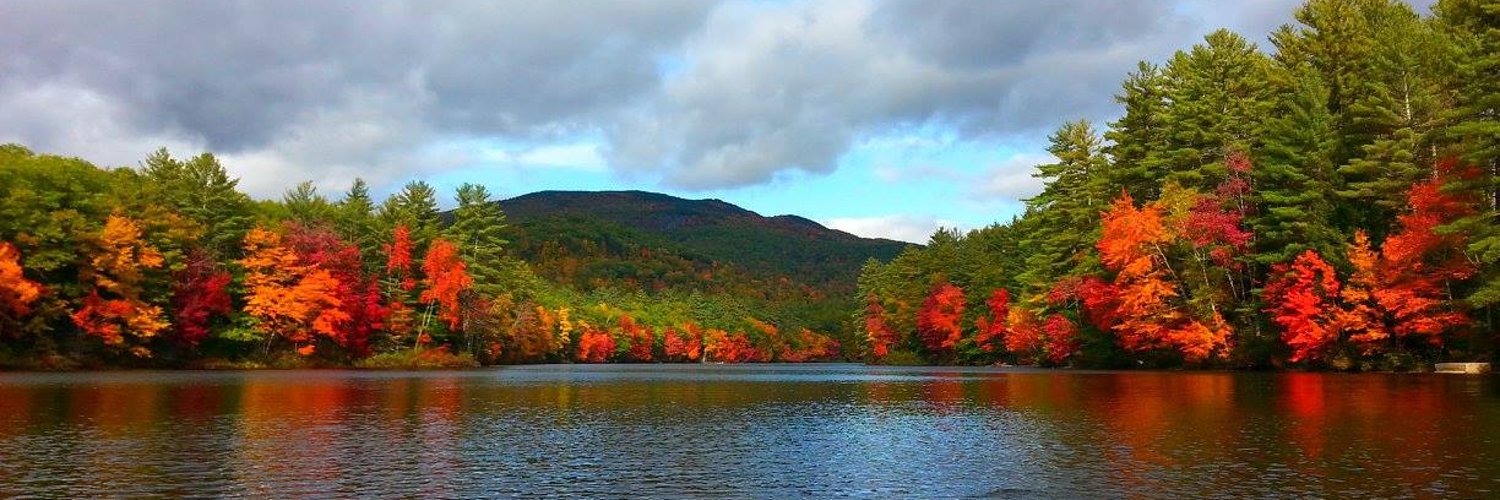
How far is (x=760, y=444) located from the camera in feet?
82.2

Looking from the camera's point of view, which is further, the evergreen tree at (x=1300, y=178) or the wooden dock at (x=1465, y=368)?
the evergreen tree at (x=1300, y=178)

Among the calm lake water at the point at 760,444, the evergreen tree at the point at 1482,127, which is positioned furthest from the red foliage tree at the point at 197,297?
the evergreen tree at the point at 1482,127

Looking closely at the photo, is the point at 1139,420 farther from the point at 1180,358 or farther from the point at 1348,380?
the point at 1180,358

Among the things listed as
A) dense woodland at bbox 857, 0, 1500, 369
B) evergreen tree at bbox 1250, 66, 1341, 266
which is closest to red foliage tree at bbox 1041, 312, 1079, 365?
dense woodland at bbox 857, 0, 1500, 369

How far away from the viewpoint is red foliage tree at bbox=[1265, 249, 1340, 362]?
60.3m

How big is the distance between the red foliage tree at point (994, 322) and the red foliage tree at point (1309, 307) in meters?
43.3

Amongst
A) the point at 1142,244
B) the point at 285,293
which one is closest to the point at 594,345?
the point at 285,293

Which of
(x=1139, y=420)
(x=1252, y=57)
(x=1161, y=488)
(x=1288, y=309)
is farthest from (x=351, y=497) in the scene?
(x=1252, y=57)

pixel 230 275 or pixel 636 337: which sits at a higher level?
pixel 230 275

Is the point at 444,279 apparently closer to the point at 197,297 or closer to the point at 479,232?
the point at 479,232

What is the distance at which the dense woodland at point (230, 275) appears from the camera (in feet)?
235

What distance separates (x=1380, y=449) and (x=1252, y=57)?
237 feet

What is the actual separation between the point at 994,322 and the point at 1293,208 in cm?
4870

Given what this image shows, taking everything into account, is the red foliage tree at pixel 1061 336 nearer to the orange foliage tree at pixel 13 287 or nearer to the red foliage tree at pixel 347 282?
the red foliage tree at pixel 347 282
